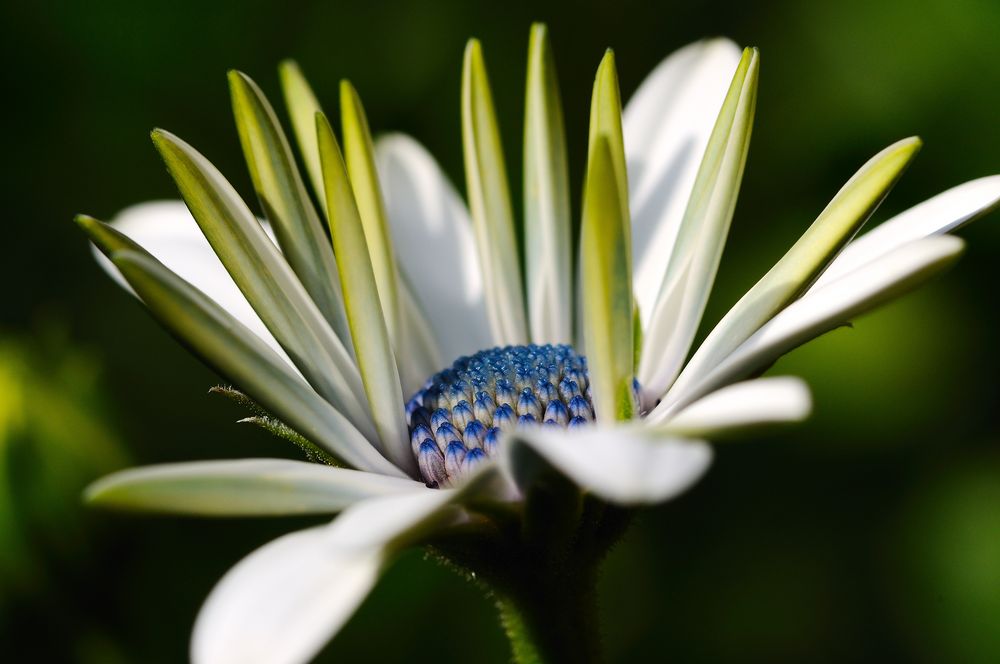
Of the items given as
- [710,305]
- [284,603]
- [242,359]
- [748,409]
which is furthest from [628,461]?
[710,305]

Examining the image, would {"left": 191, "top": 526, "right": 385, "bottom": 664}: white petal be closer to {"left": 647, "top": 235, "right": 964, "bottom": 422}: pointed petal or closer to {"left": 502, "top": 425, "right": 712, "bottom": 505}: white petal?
Answer: {"left": 502, "top": 425, "right": 712, "bottom": 505}: white petal

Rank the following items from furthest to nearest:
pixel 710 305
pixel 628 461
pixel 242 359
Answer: pixel 710 305, pixel 242 359, pixel 628 461

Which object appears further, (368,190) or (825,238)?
(368,190)

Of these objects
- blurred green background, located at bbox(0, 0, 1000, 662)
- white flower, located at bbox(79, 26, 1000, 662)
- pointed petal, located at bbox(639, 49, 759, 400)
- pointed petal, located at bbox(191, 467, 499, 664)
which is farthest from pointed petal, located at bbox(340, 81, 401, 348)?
blurred green background, located at bbox(0, 0, 1000, 662)

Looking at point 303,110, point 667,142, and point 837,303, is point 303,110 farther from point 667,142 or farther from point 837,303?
point 837,303

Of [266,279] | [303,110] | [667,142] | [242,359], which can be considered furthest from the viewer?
[667,142]

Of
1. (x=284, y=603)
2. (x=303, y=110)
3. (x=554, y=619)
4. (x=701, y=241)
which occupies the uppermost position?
(x=303, y=110)

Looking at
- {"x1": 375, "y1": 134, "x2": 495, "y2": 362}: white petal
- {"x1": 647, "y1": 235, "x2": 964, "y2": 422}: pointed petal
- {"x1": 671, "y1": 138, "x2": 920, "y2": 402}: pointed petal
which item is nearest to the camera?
{"x1": 647, "y1": 235, "x2": 964, "y2": 422}: pointed petal
